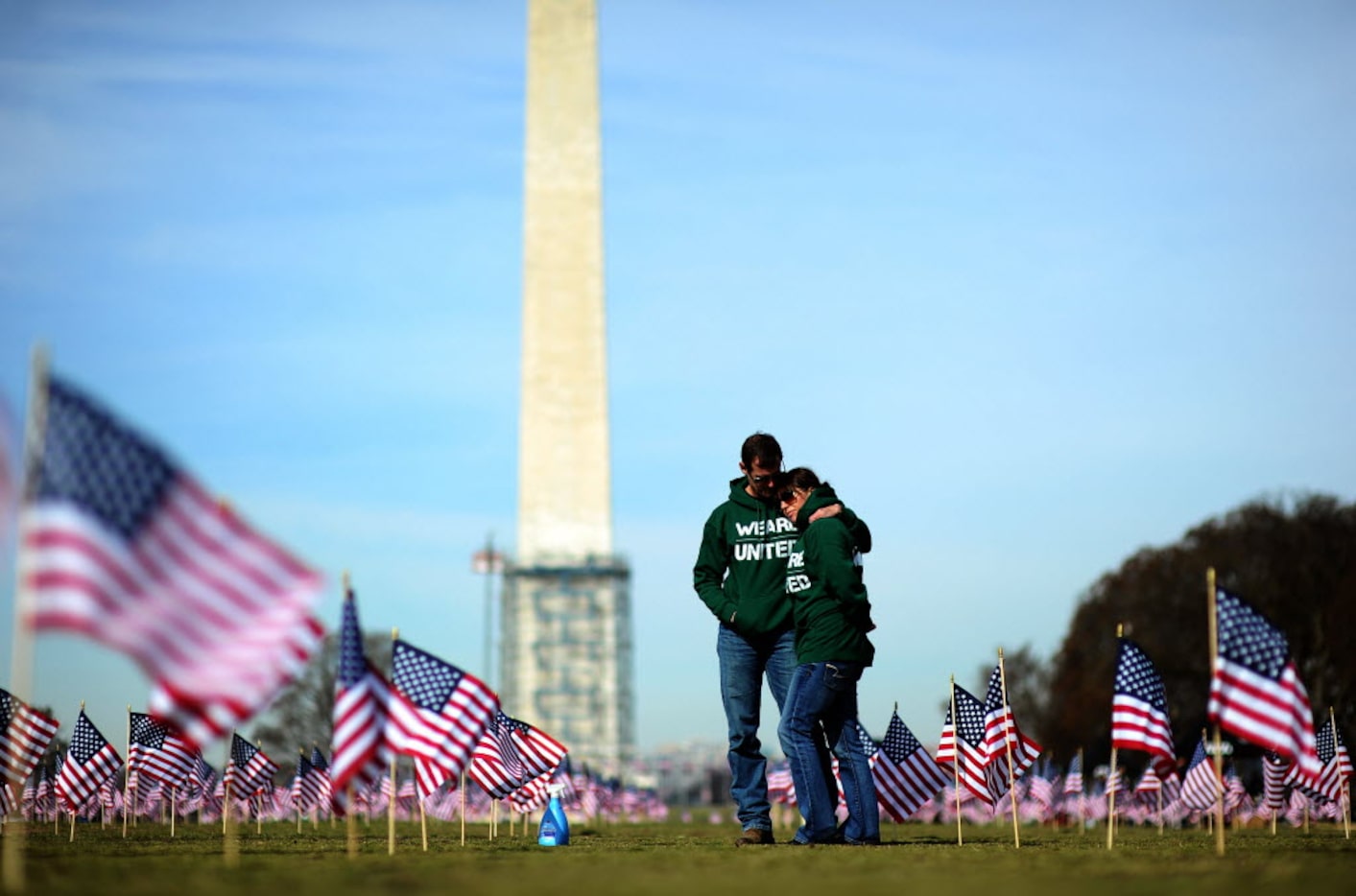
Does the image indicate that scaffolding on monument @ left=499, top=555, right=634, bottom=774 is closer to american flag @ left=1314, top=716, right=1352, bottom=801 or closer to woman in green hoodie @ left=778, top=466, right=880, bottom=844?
american flag @ left=1314, top=716, right=1352, bottom=801

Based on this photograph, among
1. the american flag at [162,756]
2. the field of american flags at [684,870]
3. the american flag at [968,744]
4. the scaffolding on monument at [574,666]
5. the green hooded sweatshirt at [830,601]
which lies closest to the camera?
the field of american flags at [684,870]

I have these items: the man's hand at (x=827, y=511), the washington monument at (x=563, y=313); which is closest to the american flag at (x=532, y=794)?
the man's hand at (x=827, y=511)

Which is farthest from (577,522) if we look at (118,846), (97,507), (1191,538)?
(97,507)

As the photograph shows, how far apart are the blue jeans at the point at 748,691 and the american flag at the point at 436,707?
1.82 metres

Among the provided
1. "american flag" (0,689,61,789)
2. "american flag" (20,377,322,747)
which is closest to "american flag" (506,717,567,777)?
"american flag" (0,689,61,789)

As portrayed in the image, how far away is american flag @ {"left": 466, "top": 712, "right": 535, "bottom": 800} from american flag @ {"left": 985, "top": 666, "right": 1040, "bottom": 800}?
456 centimetres

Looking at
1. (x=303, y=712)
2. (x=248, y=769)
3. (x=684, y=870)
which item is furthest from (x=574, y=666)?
(x=684, y=870)

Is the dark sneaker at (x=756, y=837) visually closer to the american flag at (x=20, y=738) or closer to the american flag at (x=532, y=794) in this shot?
the american flag at (x=20, y=738)

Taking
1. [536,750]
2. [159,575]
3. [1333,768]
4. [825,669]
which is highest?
[159,575]

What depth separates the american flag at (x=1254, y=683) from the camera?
11203 millimetres

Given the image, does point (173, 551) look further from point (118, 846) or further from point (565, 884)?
point (118, 846)

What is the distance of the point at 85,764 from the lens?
21.8m

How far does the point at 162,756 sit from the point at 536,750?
488 cm

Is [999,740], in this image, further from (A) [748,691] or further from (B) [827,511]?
(B) [827,511]
